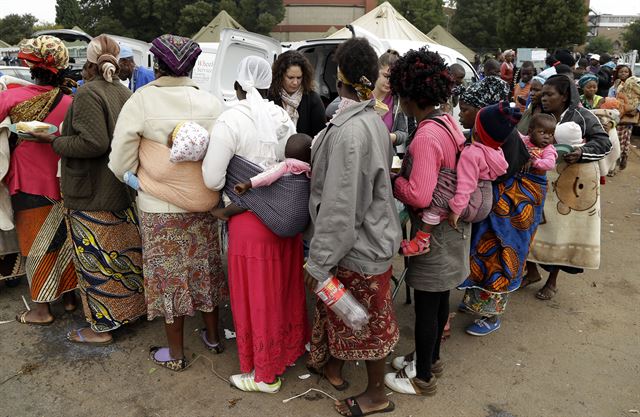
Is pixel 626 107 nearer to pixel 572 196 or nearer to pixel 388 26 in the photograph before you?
pixel 572 196

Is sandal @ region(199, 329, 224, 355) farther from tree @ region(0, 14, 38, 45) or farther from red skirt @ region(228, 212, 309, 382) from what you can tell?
tree @ region(0, 14, 38, 45)

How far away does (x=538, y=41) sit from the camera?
29.3 meters

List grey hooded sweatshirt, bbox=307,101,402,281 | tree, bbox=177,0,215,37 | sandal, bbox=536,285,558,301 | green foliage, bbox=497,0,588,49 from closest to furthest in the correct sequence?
grey hooded sweatshirt, bbox=307,101,402,281 → sandal, bbox=536,285,558,301 → green foliage, bbox=497,0,588,49 → tree, bbox=177,0,215,37

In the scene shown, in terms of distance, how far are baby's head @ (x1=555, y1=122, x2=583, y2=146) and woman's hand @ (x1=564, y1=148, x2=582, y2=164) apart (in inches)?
2.3

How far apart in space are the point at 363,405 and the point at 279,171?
141 centimetres

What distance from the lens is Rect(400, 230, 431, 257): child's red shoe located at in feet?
8.41

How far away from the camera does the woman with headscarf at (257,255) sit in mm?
2615

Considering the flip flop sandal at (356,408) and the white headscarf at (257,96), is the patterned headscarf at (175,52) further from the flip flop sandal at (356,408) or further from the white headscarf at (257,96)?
the flip flop sandal at (356,408)

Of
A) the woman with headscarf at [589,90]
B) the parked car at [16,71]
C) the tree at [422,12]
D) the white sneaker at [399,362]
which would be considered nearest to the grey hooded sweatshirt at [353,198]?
the white sneaker at [399,362]

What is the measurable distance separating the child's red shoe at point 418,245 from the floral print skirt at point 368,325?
156 mm

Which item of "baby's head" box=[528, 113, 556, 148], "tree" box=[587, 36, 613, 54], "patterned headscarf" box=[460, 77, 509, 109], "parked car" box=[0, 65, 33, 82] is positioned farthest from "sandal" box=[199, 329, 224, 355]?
"tree" box=[587, 36, 613, 54]

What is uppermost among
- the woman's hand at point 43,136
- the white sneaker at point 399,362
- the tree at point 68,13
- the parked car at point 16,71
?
the tree at point 68,13

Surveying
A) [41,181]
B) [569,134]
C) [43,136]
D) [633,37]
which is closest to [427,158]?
[569,134]

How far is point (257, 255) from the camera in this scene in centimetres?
270
